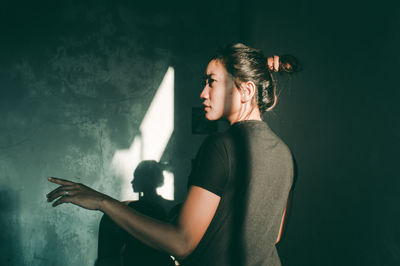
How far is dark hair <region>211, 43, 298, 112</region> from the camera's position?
0.92 meters

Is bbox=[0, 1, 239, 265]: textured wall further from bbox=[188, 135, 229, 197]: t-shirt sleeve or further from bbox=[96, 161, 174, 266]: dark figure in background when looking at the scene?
bbox=[188, 135, 229, 197]: t-shirt sleeve

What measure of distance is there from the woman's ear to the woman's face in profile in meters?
0.02

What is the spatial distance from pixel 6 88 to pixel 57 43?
0.64 m

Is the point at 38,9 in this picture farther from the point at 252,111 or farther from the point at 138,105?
the point at 252,111

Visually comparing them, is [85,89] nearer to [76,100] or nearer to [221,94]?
[76,100]

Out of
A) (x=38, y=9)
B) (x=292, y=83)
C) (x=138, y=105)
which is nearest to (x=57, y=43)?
(x=38, y=9)

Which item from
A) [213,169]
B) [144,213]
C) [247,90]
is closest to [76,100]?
[144,213]

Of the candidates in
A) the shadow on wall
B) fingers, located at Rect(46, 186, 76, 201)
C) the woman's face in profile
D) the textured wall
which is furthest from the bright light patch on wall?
fingers, located at Rect(46, 186, 76, 201)

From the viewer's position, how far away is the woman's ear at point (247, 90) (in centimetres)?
92

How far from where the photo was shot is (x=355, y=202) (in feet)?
2.87

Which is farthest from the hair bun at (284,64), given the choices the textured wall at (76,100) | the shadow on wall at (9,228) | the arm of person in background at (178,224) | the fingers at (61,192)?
the shadow on wall at (9,228)

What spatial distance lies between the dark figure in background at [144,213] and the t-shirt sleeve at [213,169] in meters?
1.46

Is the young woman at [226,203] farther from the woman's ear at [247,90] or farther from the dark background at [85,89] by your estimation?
the dark background at [85,89]

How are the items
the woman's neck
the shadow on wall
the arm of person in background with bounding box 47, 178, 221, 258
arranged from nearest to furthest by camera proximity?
the arm of person in background with bounding box 47, 178, 221, 258 < the woman's neck < the shadow on wall
